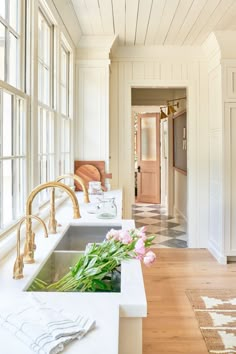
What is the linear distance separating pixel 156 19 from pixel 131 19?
25 cm

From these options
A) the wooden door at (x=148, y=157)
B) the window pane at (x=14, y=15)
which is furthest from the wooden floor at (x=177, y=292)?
the wooden door at (x=148, y=157)

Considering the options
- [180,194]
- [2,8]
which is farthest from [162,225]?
[2,8]

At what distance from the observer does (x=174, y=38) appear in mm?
4148

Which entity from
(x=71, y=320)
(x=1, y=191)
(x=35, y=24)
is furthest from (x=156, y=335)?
(x=35, y=24)

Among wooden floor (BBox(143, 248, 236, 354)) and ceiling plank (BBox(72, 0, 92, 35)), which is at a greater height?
ceiling plank (BBox(72, 0, 92, 35))

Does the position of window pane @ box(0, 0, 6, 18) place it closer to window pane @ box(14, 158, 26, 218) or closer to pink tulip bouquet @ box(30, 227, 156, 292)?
window pane @ box(14, 158, 26, 218)

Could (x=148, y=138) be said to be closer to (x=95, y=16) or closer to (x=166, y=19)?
(x=166, y=19)

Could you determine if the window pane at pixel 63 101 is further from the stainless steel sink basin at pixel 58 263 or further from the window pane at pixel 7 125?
the stainless steel sink basin at pixel 58 263

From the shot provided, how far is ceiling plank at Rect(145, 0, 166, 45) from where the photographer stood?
3193 mm

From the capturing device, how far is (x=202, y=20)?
3570 mm

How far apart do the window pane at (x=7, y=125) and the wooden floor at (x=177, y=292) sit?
1509 millimetres

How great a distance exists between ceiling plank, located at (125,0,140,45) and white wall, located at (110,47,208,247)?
292mm

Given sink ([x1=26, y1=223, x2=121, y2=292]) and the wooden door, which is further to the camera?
the wooden door

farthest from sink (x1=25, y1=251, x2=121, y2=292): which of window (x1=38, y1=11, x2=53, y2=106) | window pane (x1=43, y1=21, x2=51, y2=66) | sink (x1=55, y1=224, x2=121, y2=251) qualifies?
window pane (x1=43, y1=21, x2=51, y2=66)
